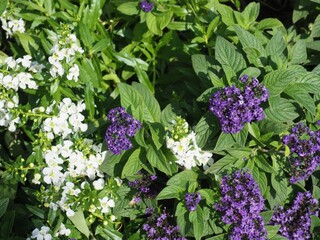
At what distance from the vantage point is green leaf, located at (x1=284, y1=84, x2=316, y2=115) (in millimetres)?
2824

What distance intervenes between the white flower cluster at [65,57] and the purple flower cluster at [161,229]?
1.05 metres

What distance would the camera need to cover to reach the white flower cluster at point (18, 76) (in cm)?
295

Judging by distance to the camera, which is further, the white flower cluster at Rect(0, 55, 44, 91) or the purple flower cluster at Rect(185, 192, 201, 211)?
the white flower cluster at Rect(0, 55, 44, 91)

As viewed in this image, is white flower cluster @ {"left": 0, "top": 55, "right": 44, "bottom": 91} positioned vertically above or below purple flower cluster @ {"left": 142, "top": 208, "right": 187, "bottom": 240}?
above

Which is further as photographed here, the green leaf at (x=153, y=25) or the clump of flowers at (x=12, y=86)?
the green leaf at (x=153, y=25)

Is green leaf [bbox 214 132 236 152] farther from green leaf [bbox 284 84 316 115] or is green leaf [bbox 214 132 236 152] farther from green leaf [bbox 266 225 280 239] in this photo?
green leaf [bbox 266 225 280 239]

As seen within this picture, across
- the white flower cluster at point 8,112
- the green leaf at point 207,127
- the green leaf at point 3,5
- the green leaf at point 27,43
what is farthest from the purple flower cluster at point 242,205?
the green leaf at point 3,5

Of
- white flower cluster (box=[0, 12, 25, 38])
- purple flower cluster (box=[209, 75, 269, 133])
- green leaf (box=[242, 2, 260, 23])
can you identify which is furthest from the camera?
white flower cluster (box=[0, 12, 25, 38])

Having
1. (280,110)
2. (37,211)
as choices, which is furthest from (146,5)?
(37,211)

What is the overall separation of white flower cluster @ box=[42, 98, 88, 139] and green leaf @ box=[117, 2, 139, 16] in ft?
2.84

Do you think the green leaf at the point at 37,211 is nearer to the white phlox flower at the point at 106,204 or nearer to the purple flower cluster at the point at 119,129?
the white phlox flower at the point at 106,204

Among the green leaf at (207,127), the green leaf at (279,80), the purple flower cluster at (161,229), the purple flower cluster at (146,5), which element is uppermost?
the purple flower cluster at (146,5)

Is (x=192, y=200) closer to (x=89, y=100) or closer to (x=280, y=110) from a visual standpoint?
(x=280, y=110)

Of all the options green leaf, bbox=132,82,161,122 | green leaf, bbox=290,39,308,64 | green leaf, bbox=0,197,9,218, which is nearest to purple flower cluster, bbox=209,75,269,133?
green leaf, bbox=132,82,161,122
